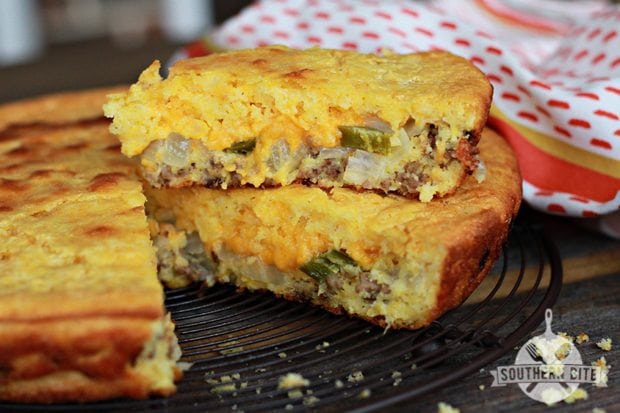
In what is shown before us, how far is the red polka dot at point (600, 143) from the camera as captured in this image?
345 centimetres

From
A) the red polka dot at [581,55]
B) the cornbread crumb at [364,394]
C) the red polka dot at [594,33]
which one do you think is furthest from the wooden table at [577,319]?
the red polka dot at [594,33]

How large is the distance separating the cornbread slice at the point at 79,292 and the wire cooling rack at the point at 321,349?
92mm

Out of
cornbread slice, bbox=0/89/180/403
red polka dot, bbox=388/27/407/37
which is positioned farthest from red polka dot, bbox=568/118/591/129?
cornbread slice, bbox=0/89/180/403

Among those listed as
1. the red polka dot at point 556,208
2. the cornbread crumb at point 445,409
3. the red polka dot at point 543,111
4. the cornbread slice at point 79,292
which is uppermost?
the red polka dot at point 543,111

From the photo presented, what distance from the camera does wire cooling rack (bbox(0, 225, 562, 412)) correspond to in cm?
247

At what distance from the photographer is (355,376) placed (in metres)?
2.66

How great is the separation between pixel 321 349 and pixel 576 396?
2.95 ft

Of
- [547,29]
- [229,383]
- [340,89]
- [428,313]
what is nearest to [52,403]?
[229,383]

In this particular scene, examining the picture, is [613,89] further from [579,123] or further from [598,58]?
[598,58]

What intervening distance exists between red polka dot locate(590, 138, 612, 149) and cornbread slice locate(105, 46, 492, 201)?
2.00 ft

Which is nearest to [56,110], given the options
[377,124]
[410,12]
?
[410,12]

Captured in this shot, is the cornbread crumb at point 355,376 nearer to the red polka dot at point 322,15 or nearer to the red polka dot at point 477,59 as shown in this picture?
the red polka dot at point 477,59

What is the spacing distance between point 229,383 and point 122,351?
37 cm

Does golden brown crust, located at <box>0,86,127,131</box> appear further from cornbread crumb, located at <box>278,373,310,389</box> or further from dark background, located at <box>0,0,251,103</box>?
dark background, located at <box>0,0,251,103</box>
